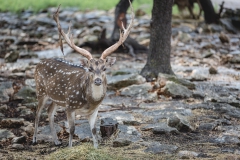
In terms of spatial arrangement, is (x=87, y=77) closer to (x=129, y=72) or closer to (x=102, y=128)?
(x=102, y=128)

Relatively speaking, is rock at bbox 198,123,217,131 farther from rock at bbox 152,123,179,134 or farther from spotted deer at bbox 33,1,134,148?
spotted deer at bbox 33,1,134,148

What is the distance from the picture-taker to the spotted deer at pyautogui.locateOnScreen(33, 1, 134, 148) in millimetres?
6601

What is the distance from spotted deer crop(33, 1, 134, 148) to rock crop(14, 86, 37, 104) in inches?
68.8

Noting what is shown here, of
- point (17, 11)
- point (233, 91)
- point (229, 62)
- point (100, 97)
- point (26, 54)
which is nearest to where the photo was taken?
point (100, 97)

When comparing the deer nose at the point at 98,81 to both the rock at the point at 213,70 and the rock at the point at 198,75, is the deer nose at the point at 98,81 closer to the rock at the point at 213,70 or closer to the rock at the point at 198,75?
the rock at the point at 198,75

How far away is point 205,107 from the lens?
29.2 ft

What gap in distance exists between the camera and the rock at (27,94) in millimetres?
9572

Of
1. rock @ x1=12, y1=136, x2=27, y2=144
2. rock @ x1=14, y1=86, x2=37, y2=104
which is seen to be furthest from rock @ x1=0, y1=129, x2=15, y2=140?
rock @ x1=14, y1=86, x2=37, y2=104

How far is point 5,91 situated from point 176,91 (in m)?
3.47

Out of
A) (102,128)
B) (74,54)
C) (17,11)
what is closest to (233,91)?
(102,128)

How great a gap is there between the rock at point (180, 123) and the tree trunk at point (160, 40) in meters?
3.12

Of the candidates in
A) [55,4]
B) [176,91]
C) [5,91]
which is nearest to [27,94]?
[5,91]

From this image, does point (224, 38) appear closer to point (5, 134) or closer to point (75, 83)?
point (75, 83)

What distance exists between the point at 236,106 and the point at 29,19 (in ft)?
52.7
